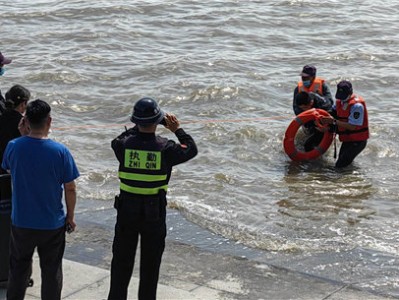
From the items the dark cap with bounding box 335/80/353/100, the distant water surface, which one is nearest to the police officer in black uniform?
the distant water surface

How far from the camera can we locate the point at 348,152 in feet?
40.2

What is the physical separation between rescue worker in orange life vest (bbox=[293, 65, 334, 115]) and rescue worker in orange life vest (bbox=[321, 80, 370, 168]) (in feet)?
1.68

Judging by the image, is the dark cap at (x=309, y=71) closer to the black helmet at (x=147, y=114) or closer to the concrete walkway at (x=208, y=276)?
the concrete walkway at (x=208, y=276)

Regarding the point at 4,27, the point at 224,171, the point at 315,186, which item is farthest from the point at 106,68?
the point at 315,186

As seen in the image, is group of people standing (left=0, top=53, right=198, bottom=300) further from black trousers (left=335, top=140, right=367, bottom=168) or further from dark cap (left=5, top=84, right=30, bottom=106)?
black trousers (left=335, top=140, right=367, bottom=168)

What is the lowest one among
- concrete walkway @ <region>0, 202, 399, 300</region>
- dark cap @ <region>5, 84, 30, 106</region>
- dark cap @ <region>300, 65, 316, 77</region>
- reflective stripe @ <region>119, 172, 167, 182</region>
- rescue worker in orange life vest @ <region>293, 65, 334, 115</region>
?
concrete walkway @ <region>0, 202, 399, 300</region>

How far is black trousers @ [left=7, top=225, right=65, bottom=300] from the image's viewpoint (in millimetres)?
5796

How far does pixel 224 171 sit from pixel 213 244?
394 cm

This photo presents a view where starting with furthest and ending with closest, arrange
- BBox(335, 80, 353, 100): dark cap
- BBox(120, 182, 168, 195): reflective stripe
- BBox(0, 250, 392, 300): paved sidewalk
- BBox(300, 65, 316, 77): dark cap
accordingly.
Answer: BBox(300, 65, 316, 77): dark cap, BBox(335, 80, 353, 100): dark cap, BBox(0, 250, 392, 300): paved sidewalk, BBox(120, 182, 168, 195): reflective stripe

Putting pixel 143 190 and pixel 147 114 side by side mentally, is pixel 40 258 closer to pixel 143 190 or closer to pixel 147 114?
pixel 143 190

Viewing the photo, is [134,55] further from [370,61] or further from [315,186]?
[315,186]

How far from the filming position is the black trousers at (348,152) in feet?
39.9

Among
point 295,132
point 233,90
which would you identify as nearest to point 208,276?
point 295,132

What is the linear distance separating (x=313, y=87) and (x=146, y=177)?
721cm
